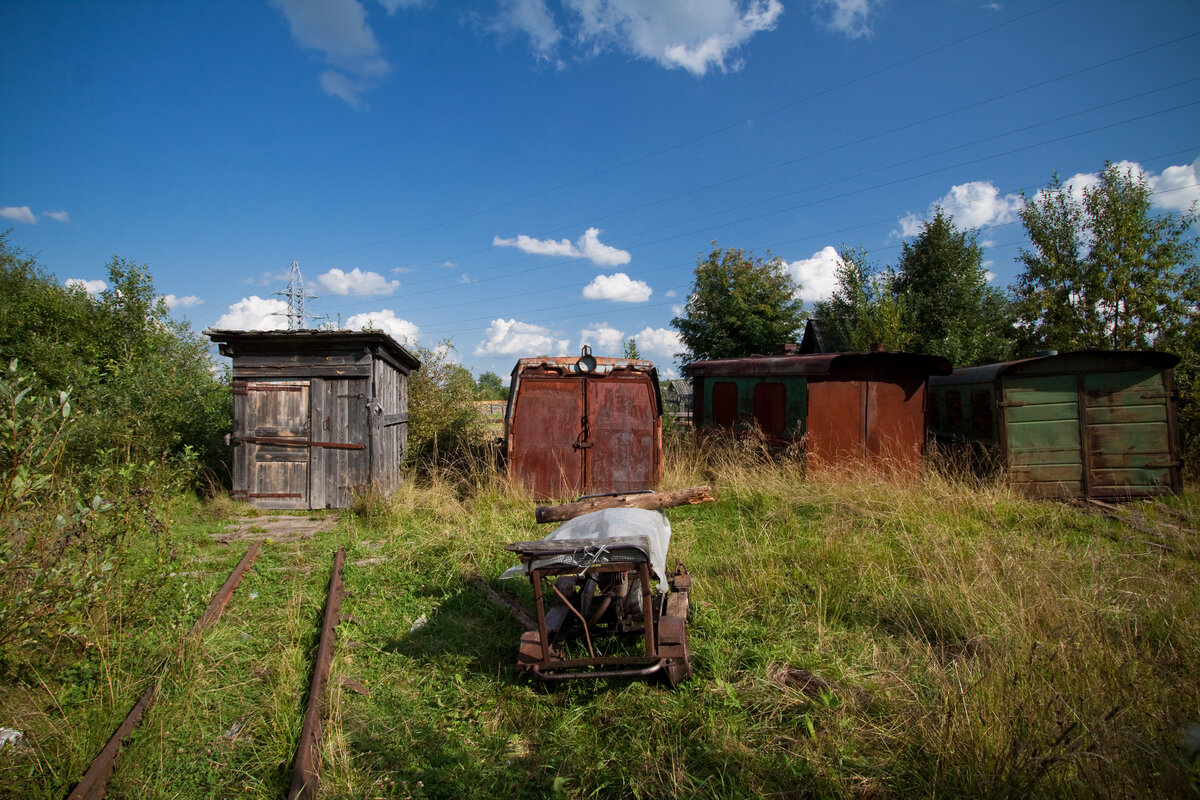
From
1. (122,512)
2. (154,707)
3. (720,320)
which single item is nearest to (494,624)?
(154,707)

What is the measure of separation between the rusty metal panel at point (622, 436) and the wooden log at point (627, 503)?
4100 millimetres

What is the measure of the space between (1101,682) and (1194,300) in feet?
47.9

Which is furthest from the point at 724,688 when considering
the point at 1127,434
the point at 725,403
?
the point at 725,403

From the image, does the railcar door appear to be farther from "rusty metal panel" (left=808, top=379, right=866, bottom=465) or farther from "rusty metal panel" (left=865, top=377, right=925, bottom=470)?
"rusty metal panel" (left=865, top=377, right=925, bottom=470)

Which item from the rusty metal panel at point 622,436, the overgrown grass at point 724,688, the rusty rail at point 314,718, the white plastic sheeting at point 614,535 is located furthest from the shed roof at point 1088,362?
the rusty rail at point 314,718

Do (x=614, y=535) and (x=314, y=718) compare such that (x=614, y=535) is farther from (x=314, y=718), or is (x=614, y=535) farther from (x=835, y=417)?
(x=835, y=417)

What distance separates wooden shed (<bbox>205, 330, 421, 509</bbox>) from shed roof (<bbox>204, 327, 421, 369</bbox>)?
17 millimetres

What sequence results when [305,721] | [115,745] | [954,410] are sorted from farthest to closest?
[954,410] < [305,721] < [115,745]

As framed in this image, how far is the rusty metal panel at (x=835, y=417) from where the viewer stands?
9.55 metres

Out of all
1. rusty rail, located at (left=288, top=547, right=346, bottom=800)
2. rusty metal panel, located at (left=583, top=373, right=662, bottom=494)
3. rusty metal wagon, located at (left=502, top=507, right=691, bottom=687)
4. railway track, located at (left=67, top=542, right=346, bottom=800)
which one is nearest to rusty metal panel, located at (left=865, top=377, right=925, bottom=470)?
rusty metal panel, located at (left=583, top=373, right=662, bottom=494)

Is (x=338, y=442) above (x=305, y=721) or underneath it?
above

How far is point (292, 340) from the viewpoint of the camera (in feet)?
31.1

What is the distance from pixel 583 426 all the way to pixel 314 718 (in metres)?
5.90

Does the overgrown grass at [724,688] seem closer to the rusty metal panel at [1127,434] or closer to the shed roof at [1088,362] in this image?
the rusty metal panel at [1127,434]
